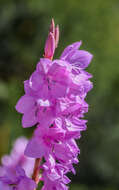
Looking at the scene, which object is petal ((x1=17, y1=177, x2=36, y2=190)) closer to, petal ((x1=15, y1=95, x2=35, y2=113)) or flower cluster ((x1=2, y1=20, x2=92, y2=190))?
flower cluster ((x1=2, y1=20, x2=92, y2=190))

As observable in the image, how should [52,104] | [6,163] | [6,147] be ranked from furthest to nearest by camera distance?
1. [6,147]
2. [6,163]
3. [52,104]

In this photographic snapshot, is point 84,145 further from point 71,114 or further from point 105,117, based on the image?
point 71,114

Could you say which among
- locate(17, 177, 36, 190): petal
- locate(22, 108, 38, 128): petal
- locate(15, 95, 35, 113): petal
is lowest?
locate(17, 177, 36, 190): petal

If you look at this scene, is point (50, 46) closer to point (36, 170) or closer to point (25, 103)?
point (25, 103)

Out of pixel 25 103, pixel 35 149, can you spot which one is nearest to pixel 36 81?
pixel 25 103

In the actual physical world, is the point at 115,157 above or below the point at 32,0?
below

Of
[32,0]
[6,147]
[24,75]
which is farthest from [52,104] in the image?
[32,0]

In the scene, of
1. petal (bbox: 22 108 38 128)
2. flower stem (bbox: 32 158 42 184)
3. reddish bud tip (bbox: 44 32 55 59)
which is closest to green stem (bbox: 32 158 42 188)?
flower stem (bbox: 32 158 42 184)
